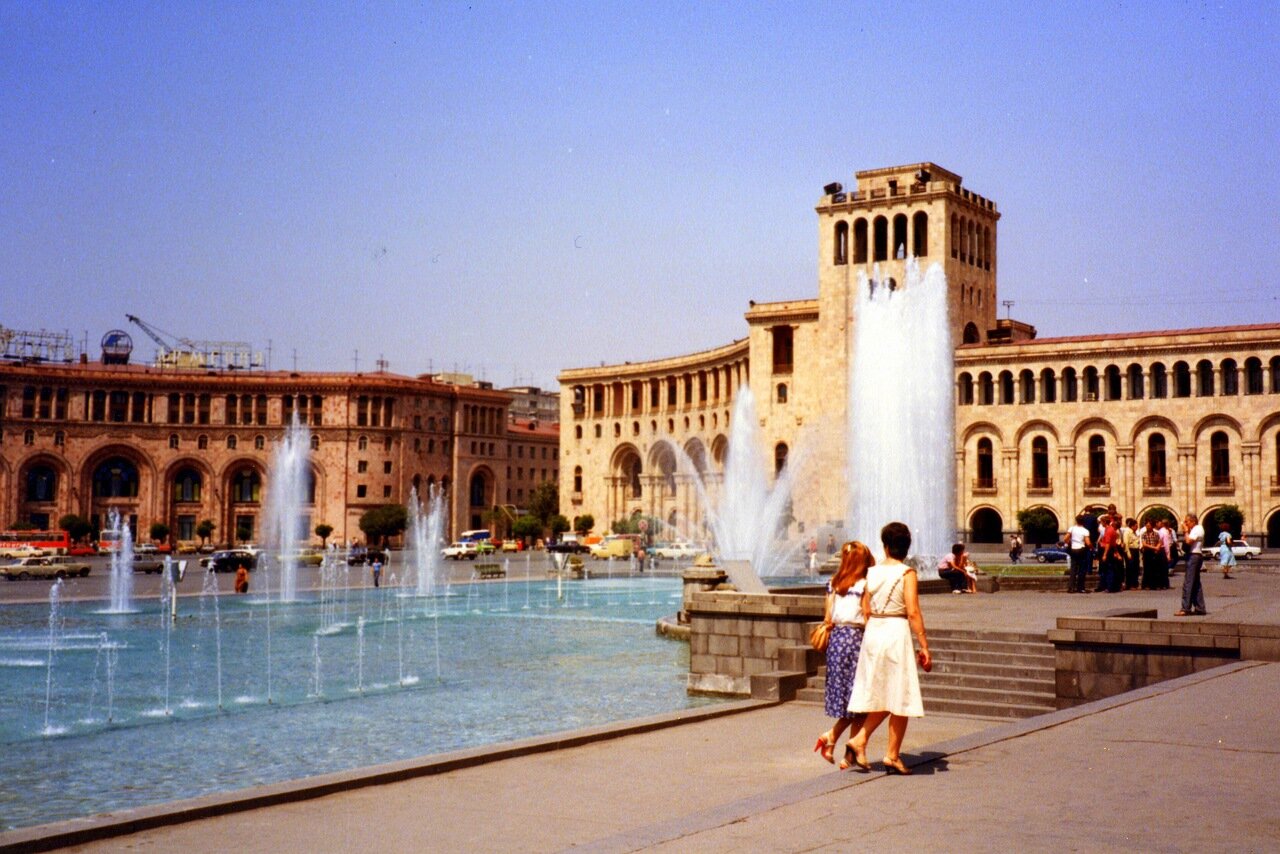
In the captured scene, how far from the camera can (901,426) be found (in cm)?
4278

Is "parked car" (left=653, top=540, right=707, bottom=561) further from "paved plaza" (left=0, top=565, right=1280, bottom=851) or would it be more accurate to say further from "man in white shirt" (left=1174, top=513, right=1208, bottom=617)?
"paved plaza" (left=0, top=565, right=1280, bottom=851)

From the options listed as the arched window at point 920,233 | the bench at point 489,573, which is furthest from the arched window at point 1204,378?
the bench at point 489,573

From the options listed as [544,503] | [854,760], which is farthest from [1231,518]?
[854,760]

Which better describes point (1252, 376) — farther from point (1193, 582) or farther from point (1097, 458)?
point (1193, 582)

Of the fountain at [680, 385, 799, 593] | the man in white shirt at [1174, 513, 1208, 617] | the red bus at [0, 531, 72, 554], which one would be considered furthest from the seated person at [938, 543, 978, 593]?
the red bus at [0, 531, 72, 554]

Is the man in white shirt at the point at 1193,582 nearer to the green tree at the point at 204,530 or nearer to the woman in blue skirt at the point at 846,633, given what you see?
the woman in blue skirt at the point at 846,633

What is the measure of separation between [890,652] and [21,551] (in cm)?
6357

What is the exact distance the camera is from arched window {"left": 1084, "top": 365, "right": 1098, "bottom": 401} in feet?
209

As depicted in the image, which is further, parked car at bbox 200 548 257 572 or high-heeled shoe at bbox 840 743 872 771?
parked car at bbox 200 548 257 572

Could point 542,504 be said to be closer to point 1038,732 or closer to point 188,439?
point 188,439

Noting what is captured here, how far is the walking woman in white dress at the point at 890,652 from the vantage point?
8.41 meters

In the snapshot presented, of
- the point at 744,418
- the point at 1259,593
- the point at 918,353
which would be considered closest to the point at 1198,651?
the point at 1259,593

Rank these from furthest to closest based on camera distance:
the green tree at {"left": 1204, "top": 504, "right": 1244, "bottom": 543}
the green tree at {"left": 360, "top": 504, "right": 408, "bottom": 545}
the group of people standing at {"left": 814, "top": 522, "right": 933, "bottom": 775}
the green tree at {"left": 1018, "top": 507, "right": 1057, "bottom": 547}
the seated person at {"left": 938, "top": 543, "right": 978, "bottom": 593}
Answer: the green tree at {"left": 360, "top": 504, "right": 408, "bottom": 545} < the green tree at {"left": 1018, "top": 507, "right": 1057, "bottom": 547} < the green tree at {"left": 1204, "top": 504, "right": 1244, "bottom": 543} < the seated person at {"left": 938, "top": 543, "right": 978, "bottom": 593} < the group of people standing at {"left": 814, "top": 522, "right": 933, "bottom": 775}

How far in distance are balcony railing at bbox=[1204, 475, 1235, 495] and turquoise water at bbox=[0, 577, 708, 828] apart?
37.4 metres
